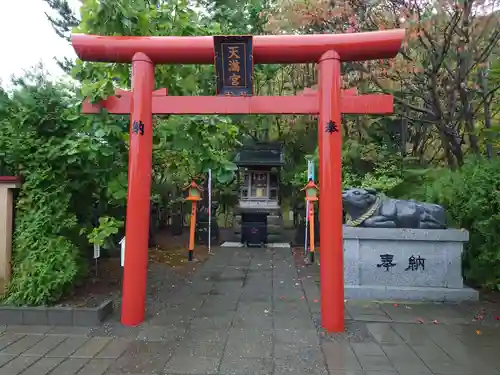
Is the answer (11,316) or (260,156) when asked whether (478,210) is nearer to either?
(11,316)

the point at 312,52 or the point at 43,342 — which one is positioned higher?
the point at 312,52

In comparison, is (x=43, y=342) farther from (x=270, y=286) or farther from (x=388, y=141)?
(x=388, y=141)

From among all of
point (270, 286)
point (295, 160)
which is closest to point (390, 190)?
point (270, 286)

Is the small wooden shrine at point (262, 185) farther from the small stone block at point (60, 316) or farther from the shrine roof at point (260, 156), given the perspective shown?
the small stone block at point (60, 316)

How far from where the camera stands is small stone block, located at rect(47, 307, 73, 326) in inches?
195

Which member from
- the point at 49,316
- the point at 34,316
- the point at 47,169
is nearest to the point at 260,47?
the point at 47,169

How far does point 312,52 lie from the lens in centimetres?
523

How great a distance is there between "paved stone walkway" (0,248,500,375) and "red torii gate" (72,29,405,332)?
0.52 metres

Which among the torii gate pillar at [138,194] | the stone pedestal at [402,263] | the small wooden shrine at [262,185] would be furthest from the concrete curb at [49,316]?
the small wooden shrine at [262,185]

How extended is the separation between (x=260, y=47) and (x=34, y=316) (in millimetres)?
4790

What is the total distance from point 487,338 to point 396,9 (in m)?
7.05

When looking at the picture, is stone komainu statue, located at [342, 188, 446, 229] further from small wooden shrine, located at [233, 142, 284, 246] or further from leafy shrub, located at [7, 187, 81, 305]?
small wooden shrine, located at [233, 142, 284, 246]

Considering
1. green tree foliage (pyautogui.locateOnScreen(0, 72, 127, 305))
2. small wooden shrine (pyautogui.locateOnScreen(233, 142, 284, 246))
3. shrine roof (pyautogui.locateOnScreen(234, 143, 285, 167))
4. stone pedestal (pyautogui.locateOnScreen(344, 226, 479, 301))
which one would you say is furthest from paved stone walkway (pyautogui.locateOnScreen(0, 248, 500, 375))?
shrine roof (pyautogui.locateOnScreen(234, 143, 285, 167))

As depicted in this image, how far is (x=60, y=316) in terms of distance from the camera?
4961 millimetres
